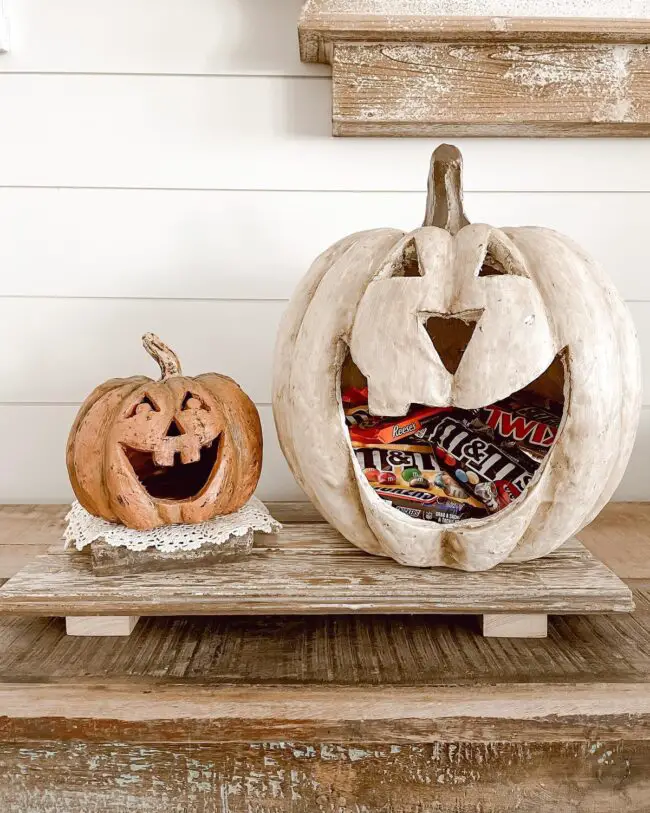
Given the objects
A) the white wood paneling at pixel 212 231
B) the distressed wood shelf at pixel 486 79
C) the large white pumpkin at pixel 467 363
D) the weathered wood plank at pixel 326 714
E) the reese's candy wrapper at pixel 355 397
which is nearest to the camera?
the weathered wood plank at pixel 326 714

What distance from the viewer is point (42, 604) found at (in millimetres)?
704

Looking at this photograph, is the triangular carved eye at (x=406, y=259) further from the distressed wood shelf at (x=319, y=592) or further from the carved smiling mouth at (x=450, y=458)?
the distressed wood shelf at (x=319, y=592)

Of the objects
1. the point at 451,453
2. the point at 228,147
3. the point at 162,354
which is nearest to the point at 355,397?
the point at 451,453

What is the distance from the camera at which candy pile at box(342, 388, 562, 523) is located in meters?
0.80

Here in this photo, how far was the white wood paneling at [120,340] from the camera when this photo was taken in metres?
1.20

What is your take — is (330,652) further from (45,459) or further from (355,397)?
(45,459)

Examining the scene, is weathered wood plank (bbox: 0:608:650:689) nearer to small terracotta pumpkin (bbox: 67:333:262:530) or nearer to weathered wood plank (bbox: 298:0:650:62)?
small terracotta pumpkin (bbox: 67:333:262:530)

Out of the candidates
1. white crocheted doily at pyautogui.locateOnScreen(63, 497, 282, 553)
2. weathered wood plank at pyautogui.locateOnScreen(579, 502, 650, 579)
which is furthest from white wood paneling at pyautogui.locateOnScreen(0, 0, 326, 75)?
weathered wood plank at pyautogui.locateOnScreen(579, 502, 650, 579)

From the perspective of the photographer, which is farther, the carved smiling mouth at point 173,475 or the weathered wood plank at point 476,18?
the weathered wood plank at point 476,18

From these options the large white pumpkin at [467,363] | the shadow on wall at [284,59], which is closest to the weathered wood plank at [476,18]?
the shadow on wall at [284,59]

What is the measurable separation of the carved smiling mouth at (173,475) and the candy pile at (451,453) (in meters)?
0.20

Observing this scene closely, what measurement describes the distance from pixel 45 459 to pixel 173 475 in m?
0.44

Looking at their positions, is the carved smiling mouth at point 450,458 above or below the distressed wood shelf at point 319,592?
above

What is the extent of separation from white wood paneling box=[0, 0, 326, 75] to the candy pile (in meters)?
0.60
